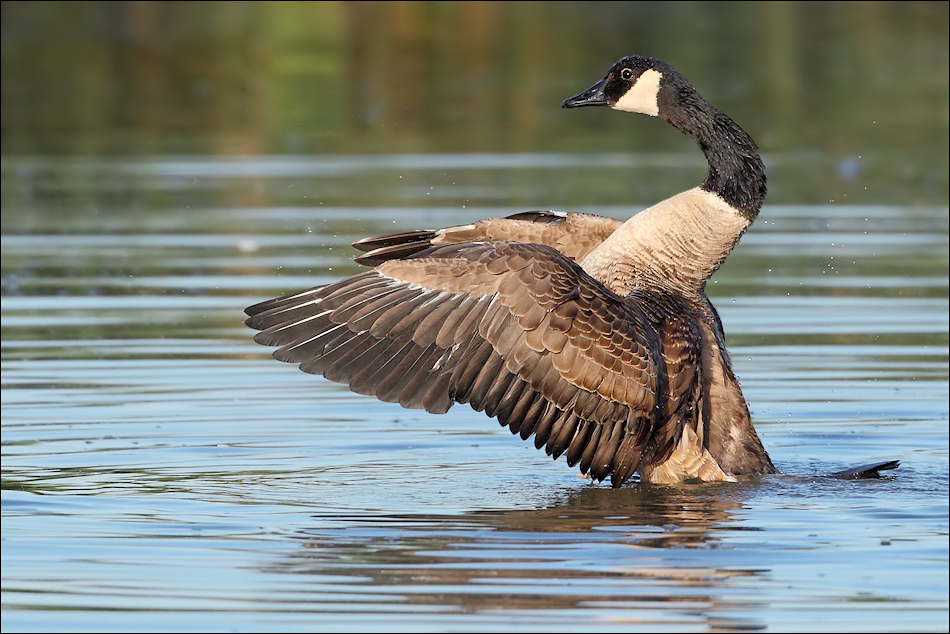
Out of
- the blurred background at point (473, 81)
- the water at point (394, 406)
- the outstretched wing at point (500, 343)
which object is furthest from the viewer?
the blurred background at point (473, 81)

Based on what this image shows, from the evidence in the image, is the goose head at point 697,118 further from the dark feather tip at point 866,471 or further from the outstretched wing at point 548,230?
the dark feather tip at point 866,471

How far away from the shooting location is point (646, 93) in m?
10.1

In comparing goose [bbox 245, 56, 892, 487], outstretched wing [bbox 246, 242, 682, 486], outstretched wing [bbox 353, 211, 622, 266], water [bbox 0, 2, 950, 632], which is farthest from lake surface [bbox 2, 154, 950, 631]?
outstretched wing [bbox 353, 211, 622, 266]

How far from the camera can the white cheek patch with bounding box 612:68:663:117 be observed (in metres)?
10.1

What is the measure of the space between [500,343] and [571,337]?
0.37 metres

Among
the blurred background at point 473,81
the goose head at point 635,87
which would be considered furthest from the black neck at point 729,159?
the blurred background at point 473,81

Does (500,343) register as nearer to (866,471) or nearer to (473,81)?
(866,471)

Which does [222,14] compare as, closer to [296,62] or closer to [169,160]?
[296,62]

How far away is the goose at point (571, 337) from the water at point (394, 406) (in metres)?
0.40

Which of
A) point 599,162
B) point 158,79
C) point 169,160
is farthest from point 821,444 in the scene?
point 158,79

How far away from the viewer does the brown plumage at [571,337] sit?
859cm

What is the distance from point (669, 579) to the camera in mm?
7375

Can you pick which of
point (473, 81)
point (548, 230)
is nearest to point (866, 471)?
point (548, 230)

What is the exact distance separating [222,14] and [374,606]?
116ft
